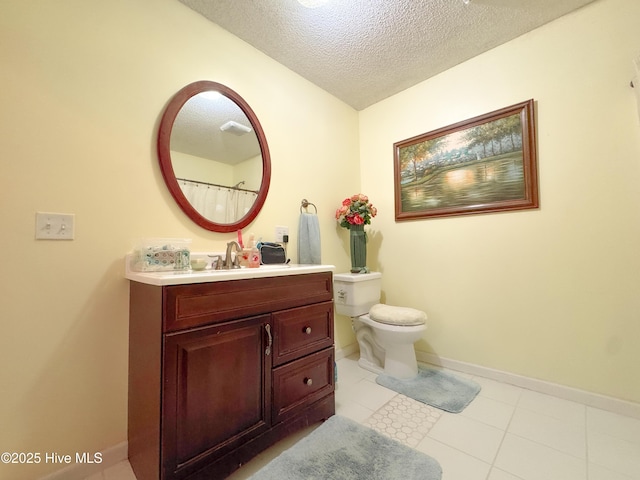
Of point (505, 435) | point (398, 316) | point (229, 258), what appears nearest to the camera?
point (505, 435)

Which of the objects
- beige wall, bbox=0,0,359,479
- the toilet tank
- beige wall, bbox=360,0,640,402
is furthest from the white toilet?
beige wall, bbox=0,0,359,479

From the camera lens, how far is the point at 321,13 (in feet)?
5.06

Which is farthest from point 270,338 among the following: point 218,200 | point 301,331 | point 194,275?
point 218,200

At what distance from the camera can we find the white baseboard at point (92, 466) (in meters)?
1.05

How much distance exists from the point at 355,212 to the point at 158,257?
1475 mm

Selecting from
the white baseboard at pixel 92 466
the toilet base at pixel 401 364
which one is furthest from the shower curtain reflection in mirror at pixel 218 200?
the toilet base at pixel 401 364

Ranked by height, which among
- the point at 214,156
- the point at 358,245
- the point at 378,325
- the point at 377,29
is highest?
the point at 377,29

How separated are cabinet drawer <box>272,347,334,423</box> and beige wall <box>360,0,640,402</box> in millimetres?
1139

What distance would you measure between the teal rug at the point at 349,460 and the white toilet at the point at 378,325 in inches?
25.9

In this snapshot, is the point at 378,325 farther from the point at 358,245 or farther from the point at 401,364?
the point at 358,245

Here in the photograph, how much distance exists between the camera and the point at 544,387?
1.65 metres

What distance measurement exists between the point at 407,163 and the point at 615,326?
1699mm

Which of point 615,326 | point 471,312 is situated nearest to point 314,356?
point 471,312

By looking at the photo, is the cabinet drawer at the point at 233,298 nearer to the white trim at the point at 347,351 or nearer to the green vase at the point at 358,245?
the green vase at the point at 358,245
